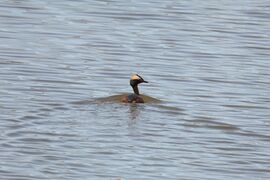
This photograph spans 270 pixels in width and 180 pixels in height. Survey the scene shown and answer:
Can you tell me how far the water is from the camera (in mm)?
15180

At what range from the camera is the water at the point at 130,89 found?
15180 mm

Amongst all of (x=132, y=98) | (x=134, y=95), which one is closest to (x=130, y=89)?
(x=134, y=95)

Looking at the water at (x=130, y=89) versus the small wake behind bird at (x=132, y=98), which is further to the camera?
the small wake behind bird at (x=132, y=98)

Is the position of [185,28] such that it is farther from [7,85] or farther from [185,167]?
[185,167]

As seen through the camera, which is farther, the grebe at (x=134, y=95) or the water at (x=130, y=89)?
the grebe at (x=134, y=95)

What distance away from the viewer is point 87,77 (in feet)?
68.9

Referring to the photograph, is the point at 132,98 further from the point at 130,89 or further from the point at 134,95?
the point at 130,89

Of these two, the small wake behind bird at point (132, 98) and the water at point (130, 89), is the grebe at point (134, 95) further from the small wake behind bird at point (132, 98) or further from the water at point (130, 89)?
the water at point (130, 89)

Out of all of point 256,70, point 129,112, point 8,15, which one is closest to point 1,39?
point 8,15

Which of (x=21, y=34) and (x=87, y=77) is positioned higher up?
(x=21, y=34)

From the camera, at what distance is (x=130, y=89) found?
66.5 feet

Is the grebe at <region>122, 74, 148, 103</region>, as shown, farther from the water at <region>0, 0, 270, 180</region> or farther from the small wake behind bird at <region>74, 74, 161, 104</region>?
the water at <region>0, 0, 270, 180</region>

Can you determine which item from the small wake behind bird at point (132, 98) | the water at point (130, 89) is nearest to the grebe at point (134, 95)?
the small wake behind bird at point (132, 98)

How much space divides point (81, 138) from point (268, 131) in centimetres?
287
